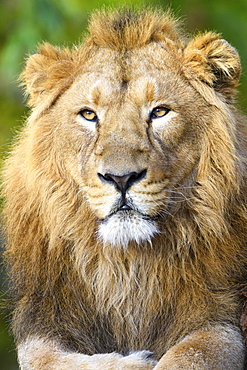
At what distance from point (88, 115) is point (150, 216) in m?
0.82

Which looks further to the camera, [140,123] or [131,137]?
[140,123]

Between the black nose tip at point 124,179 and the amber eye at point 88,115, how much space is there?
57cm

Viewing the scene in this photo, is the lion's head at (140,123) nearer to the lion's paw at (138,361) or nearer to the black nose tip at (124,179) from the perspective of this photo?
the black nose tip at (124,179)

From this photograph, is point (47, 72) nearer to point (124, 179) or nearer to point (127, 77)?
point (127, 77)

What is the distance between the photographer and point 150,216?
13.2ft

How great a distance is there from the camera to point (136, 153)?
157 inches

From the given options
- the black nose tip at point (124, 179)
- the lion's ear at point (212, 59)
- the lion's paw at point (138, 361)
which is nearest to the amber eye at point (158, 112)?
the lion's ear at point (212, 59)

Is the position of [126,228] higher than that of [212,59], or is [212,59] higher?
[212,59]

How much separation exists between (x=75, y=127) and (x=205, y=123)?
0.83 metres

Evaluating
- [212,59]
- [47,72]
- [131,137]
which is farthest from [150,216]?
[47,72]

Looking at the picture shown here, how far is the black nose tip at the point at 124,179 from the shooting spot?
12.6 ft

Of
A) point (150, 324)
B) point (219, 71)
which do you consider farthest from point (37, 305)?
point (219, 71)

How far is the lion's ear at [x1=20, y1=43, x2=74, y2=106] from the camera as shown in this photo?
4.60 m

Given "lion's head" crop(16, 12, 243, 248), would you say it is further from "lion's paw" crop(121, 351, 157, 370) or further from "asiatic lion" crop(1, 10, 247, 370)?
"lion's paw" crop(121, 351, 157, 370)
